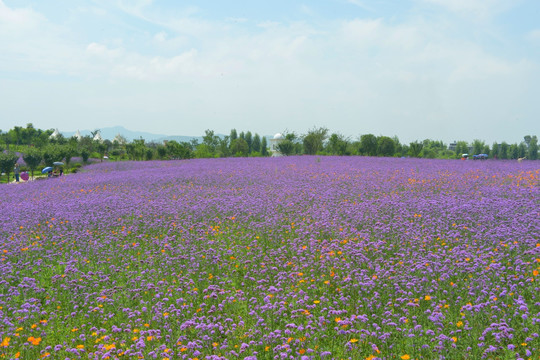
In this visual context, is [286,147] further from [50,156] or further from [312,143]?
[50,156]

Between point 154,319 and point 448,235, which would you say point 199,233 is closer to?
point 154,319

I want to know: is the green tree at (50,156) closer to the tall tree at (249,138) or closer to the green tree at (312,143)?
the green tree at (312,143)

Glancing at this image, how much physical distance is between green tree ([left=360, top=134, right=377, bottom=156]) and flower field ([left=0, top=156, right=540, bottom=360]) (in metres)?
36.9

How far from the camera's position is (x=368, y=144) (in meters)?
47.4

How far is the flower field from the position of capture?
4141 mm

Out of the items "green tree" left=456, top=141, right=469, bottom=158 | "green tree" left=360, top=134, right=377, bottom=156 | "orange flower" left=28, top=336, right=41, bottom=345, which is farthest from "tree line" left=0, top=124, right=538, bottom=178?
"orange flower" left=28, top=336, right=41, bottom=345

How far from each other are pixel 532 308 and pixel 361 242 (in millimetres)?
Answer: 2685

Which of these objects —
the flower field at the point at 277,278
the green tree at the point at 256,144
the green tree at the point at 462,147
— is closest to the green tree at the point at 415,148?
the flower field at the point at 277,278

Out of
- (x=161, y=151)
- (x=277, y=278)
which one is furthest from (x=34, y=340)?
(x=161, y=151)

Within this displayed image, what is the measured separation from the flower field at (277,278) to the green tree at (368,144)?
36864 mm

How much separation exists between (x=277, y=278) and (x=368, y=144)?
4381 centimetres

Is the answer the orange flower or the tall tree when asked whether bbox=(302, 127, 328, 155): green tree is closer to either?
the orange flower

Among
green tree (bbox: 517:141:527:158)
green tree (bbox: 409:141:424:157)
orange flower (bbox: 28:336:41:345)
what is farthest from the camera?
green tree (bbox: 517:141:527:158)

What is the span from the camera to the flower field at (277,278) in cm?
414
